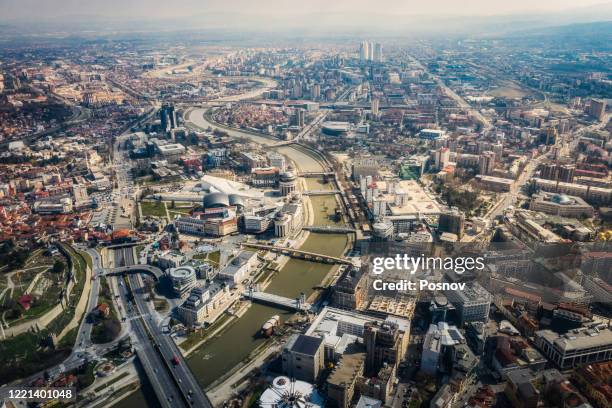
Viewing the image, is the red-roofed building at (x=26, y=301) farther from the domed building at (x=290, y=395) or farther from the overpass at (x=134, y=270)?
the domed building at (x=290, y=395)

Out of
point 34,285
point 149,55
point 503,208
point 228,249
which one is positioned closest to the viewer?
point 34,285

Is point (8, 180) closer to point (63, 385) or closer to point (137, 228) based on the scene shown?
point (137, 228)

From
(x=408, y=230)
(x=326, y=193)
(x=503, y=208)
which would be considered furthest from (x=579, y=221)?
(x=326, y=193)

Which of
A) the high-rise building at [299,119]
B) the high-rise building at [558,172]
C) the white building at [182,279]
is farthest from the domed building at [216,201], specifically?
the high-rise building at [299,119]

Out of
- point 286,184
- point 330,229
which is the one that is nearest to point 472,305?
point 330,229

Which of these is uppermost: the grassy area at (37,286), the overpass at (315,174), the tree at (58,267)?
the overpass at (315,174)
